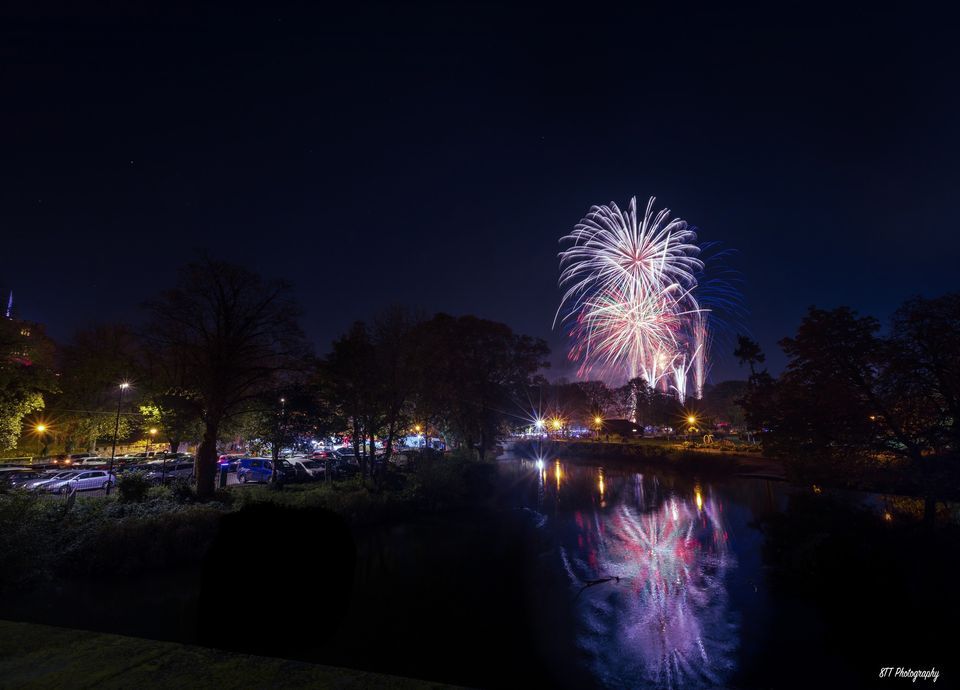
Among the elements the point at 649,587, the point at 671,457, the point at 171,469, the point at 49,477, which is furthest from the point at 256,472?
the point at 671,457

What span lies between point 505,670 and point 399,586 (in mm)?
6358

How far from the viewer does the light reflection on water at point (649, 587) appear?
1102cm

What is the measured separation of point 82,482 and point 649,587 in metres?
33.0

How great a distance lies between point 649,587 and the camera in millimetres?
16031

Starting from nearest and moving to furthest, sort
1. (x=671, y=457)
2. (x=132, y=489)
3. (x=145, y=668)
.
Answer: (x=145, y=668), (x=132, y=489), (x=671, y=457)

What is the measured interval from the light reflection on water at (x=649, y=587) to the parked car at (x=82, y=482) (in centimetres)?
2658

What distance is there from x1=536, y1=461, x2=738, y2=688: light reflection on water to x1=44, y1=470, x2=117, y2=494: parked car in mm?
26580

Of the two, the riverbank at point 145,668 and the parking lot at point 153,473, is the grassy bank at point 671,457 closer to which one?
the parking lot at point 153,473

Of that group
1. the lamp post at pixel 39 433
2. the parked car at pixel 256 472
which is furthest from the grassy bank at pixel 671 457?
the lamp post at pixel 39 433

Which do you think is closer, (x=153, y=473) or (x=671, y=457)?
(x=153, y=473)

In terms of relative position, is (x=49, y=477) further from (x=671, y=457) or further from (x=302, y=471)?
(x=671, y=457)

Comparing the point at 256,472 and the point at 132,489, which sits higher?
the point at 132,489

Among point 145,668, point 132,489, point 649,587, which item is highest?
point 145,668

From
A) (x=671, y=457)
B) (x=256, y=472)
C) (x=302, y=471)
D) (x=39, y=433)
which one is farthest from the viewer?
(x=671, y=457)
